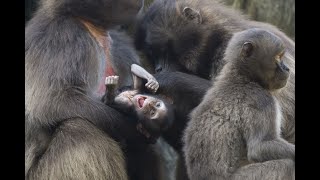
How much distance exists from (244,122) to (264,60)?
1.48ft

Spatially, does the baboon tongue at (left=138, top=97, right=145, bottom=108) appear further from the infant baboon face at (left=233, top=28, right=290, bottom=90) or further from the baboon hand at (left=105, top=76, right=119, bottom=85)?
the infant baboon face at (left=233, top=28, right=290, bottom=90)

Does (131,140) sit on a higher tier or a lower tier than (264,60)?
lower

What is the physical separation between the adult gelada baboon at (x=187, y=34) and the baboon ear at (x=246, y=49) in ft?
2.75

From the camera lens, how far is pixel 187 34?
16.0 ft

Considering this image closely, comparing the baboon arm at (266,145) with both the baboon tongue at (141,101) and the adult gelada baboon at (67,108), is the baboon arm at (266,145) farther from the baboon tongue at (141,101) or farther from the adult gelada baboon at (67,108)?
the adult gelada baboon at (67,108)

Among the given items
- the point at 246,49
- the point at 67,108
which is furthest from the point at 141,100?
the point at 246,49

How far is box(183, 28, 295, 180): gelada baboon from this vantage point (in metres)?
3.47

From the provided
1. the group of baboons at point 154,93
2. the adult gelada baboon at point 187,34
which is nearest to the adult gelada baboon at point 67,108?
the group of baboons at point 154,93

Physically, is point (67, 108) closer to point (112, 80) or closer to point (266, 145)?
point (112, 80)

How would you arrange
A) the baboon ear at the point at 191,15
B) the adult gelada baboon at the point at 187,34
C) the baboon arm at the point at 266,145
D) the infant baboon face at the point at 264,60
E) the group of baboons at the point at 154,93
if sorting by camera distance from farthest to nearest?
the baboon ear at the point at 191,15 < the adult gelada baboon at the point at 187,34 < the infant baboon face at the point at 264,60 < the group of baboons at the point at 154,93 < the baboon arm at the point at 266,145

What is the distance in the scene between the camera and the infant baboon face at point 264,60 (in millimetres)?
3748
